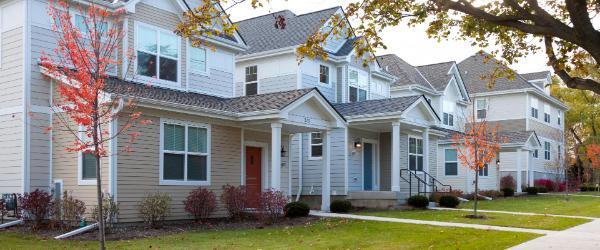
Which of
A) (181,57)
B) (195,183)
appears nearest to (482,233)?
(195,183)

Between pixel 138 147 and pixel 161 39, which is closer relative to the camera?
pixel 138 147

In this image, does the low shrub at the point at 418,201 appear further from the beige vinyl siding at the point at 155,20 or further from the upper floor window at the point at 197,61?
the beige vinyl siding at the point at 155,20

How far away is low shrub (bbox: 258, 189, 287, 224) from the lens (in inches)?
622

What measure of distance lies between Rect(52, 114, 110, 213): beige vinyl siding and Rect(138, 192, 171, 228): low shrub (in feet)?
3.39

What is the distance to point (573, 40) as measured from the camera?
9.73 m

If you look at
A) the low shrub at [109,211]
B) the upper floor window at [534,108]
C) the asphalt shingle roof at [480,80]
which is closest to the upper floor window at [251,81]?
the low shrub at [109,211]

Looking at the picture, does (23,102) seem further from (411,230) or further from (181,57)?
(411,230)

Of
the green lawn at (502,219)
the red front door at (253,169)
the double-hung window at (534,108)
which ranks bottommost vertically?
the green lawn at (502,219)

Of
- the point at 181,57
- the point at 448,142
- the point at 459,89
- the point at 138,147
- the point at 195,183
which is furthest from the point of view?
the point at 459,89

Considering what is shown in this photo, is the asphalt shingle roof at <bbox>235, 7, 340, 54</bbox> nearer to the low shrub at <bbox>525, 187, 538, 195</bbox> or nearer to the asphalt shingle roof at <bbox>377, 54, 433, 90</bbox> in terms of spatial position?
the asphalt shingle roof at <bbox>377, 54, 433, 90</bbox>

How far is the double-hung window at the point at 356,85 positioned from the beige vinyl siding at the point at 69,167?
13.2m

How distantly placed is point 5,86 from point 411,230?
1106 cm

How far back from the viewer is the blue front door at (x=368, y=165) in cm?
2508

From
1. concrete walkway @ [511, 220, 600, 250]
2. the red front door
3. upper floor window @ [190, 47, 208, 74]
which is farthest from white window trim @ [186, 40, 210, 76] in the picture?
concrete walkway @ [511, 220, 600, 250]
